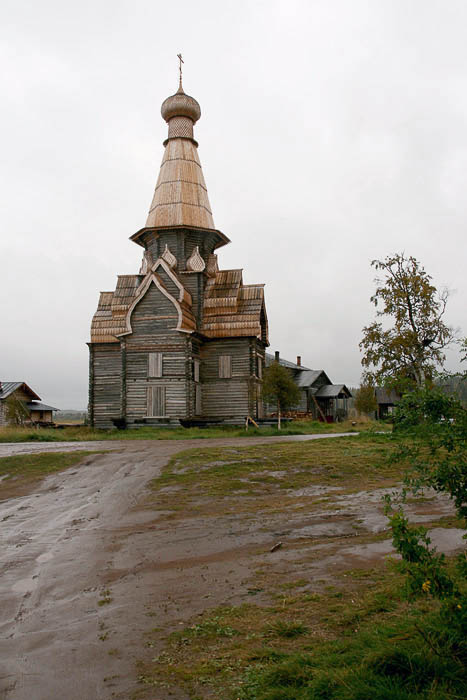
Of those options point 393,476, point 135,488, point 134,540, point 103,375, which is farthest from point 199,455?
point 103,375

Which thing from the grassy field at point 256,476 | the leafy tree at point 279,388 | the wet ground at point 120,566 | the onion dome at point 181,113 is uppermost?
the onion dome at point 181,113

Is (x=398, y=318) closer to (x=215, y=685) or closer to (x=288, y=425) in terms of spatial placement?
(x=288, y=425)

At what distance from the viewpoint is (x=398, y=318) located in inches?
1001

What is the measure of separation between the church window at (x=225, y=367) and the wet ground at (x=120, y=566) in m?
21.4

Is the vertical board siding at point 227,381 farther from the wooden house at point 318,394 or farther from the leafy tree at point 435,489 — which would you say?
the leafy tree at point 435,489

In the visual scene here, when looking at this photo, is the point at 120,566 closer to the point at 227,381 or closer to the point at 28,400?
the point at 227,381

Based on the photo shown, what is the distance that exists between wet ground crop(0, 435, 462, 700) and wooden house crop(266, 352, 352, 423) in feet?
140

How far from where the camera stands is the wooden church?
103 feet

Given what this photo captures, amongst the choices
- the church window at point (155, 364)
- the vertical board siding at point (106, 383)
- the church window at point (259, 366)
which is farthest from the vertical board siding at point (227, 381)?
the vertical board siding at point (106, 383)

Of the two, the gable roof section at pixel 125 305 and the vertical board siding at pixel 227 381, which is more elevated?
the gable roof section at pixel 125 305

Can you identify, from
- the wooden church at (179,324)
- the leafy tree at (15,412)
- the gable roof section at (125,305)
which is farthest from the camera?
the leafy tree at (15,412)

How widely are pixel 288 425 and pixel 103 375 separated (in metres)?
11.7

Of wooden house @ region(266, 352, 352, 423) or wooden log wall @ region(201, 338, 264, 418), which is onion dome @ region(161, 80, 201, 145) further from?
wooden house @ region(266, 352, 352, 423)

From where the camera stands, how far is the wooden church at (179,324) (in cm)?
3153
